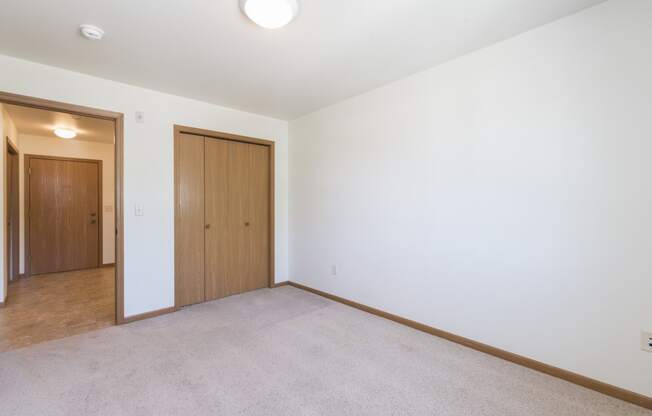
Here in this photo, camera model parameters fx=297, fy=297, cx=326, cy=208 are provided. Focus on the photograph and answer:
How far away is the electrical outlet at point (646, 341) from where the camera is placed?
5.59ft

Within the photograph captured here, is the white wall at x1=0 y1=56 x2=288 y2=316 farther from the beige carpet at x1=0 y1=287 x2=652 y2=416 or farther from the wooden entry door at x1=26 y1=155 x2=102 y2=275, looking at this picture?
the wooden entry door at x1=26 y1=155 x2=102 y2=275

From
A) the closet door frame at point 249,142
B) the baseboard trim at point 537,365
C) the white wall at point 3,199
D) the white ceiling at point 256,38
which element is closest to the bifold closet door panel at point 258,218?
the closet door frame at point 249,142

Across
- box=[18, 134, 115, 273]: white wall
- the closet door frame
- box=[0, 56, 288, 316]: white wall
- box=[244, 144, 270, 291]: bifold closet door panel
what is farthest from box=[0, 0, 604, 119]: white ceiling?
box=[18, 134, 115, 273]: white wall

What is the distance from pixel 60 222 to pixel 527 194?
22.4ft

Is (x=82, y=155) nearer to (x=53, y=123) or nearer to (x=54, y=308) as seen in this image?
(x=53, y=123)

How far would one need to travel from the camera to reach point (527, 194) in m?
2.12

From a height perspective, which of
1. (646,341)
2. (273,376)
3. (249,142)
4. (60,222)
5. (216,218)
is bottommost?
(273,376)

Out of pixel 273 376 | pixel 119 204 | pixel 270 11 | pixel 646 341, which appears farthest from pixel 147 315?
pixel 646 341

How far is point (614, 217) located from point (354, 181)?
2169 millimetres

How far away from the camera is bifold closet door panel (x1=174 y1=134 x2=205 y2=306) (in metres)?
3.35

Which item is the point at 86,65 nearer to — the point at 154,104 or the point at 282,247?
the point at 154,104

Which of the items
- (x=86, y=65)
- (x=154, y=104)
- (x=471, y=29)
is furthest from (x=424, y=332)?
(x=86, y=65)

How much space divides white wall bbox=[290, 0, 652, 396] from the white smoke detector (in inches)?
91.2

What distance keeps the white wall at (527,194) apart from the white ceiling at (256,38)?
11.2 inches
